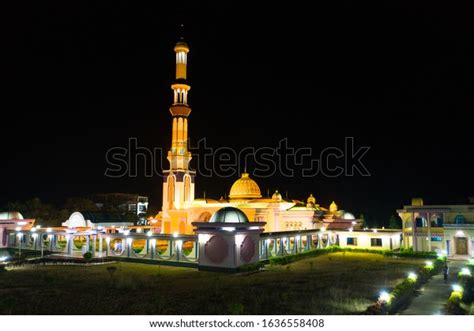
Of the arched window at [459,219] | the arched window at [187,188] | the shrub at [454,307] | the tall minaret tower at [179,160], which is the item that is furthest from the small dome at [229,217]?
the arched window at [187,188]

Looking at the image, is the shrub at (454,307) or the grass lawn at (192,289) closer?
the shrub at (454,307)

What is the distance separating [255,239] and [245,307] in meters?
13.1

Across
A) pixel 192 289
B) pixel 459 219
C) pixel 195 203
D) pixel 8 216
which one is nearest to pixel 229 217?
pixel 192 289

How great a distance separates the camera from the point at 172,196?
56031mm

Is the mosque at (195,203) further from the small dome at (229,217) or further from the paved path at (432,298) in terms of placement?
the paved path at (432,298)

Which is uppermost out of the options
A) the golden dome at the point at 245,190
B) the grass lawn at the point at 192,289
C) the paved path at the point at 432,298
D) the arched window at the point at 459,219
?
the golden dome at the point at 245,190

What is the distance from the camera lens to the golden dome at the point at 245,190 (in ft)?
175

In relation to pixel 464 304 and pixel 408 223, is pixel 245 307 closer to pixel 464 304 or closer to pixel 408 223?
pixel 464 304

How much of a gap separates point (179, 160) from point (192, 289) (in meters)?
35.3

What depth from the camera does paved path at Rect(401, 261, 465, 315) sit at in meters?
18.4

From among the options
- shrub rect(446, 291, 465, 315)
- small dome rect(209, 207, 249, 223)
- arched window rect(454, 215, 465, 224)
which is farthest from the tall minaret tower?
shrub rect(446, 291, 465, 315)

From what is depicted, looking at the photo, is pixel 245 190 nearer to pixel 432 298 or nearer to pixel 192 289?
pixel 192 289

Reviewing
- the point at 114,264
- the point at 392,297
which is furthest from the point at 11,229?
the point at 392,297

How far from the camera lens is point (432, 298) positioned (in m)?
20.9
